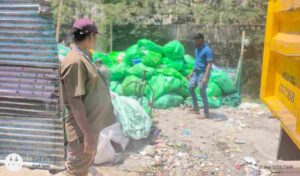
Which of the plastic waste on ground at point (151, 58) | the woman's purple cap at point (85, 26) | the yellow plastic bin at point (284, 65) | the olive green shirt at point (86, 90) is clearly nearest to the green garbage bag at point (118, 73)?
the plastic waste on ground at point (151, 58)

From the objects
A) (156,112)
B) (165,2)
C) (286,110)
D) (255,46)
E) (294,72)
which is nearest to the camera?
(294,72)

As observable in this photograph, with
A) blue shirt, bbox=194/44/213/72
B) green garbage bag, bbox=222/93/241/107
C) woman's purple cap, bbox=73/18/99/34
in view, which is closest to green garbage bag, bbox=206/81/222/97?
green garbage bag, bbox=222/93/241/107

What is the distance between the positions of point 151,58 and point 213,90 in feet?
4.68

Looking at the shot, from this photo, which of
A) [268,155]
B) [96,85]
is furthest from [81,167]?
[268,155]

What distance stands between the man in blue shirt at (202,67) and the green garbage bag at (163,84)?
51 cm

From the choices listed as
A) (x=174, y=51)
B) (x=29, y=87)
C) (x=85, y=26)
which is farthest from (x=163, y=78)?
(x=85, y=26)

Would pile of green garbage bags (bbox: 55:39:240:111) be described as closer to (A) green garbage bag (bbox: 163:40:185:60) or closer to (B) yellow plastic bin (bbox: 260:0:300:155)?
(A) green garbage bag (bbox: 163:40:185:60)

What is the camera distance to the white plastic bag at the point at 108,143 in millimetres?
4199

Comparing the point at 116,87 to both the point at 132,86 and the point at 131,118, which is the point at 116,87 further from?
the point at 131,118

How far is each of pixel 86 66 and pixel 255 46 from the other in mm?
7333

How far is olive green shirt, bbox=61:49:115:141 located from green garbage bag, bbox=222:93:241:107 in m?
4.97

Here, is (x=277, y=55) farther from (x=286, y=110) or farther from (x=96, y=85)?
(x=96, y=85)

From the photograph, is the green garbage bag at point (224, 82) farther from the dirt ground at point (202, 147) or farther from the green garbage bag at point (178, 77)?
the dirt ground at point (202, 147)

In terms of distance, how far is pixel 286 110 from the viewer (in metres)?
2.30
